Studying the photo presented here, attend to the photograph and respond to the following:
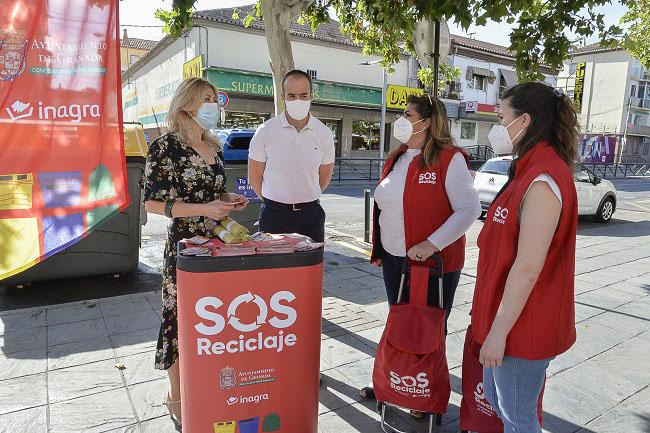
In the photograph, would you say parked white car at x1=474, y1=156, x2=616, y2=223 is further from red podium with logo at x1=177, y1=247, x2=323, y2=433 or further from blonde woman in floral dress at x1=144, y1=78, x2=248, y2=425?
red podium with logo at x1=177, y1=247, x2=323, y2=433

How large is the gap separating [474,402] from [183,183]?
196 centimetres

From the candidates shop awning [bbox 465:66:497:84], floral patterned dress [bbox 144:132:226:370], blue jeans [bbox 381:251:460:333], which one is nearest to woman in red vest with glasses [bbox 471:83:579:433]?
blue jeans [bbox 381:251:460:333]

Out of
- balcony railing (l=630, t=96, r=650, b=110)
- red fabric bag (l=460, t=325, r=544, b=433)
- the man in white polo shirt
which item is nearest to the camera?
red fabric bag (l=460, t=325, r=544, b=433)

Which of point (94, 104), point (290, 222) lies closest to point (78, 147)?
point (94, 104)

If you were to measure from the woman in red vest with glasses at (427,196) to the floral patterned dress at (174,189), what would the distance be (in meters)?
1.02

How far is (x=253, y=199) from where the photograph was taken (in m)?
6.46

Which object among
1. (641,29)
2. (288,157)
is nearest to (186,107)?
(288,157)

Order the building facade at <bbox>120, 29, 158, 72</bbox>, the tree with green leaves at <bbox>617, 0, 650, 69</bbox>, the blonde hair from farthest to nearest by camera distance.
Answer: the building facade at <bbox>120, 29, 158, 72</bbox> → the tree with green leaves at <bbox>617, 0, 650, 69</bbox> → the blonde hair

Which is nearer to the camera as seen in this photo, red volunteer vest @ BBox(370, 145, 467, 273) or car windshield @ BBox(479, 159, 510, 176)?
red volunteer vest @ BBox(370, 145, 467, 273)

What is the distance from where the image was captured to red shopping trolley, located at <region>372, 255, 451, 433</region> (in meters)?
2.48

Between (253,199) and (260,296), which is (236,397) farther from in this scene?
(253,199)

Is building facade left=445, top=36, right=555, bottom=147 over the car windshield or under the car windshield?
over

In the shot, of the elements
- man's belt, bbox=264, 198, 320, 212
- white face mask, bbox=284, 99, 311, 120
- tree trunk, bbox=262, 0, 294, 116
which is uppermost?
tree trunk, bbox=262, 0, 294, 116

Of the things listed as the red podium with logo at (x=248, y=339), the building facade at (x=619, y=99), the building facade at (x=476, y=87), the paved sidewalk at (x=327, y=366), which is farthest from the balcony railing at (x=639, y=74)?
the red podium with logo at (x=248, y=339)
